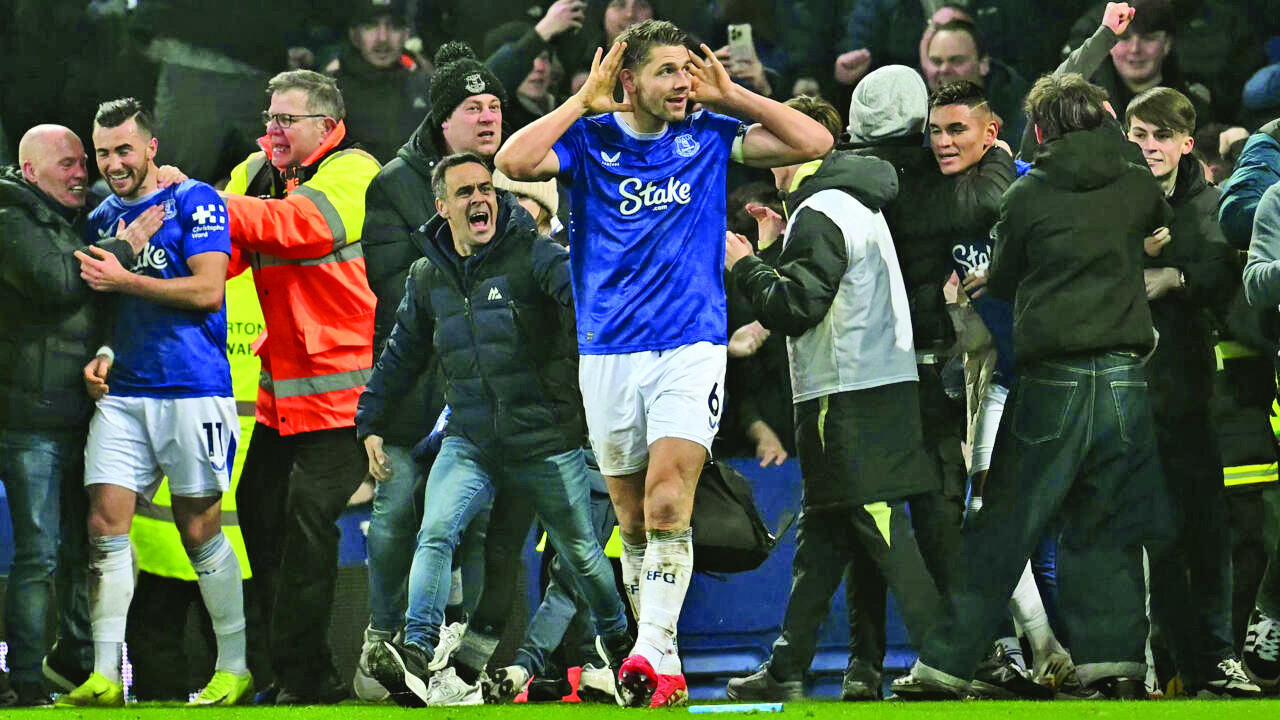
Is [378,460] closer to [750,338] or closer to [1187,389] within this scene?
[750,338]

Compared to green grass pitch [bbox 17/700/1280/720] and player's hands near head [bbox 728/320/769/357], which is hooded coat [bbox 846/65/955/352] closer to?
player's hands near head [bbox 728/320/769/357]

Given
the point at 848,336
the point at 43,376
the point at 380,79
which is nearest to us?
the point at 848,336

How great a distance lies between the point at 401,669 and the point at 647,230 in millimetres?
1791

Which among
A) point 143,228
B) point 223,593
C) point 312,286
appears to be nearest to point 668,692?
point 223,593

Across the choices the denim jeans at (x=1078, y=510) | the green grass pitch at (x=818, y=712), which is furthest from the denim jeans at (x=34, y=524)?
the denim jeans at (x=1078, y=510)

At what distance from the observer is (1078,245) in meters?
6.63

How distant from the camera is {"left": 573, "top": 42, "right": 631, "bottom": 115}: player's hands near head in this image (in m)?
6.84

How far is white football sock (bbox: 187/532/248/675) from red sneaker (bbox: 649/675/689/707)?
2.28 m

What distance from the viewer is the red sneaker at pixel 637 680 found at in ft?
21.2

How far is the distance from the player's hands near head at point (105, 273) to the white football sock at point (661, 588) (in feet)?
8.64

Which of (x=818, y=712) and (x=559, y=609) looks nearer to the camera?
(x=818, y=712)

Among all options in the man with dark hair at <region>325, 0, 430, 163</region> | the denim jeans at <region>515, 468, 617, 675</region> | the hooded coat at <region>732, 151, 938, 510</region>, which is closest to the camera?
the hooded coat at <region>732, 151, 938, 510</region>

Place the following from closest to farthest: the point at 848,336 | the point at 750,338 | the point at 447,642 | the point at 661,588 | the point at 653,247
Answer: the point at 661,588
the point at 653,247
the point at 848,336
the point at 447,642
the point at 750,338

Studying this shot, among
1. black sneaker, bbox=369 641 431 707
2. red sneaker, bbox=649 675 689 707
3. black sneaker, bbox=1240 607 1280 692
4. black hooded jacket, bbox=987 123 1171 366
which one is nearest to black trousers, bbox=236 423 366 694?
black sneaker, bbox=369 641 431 707
